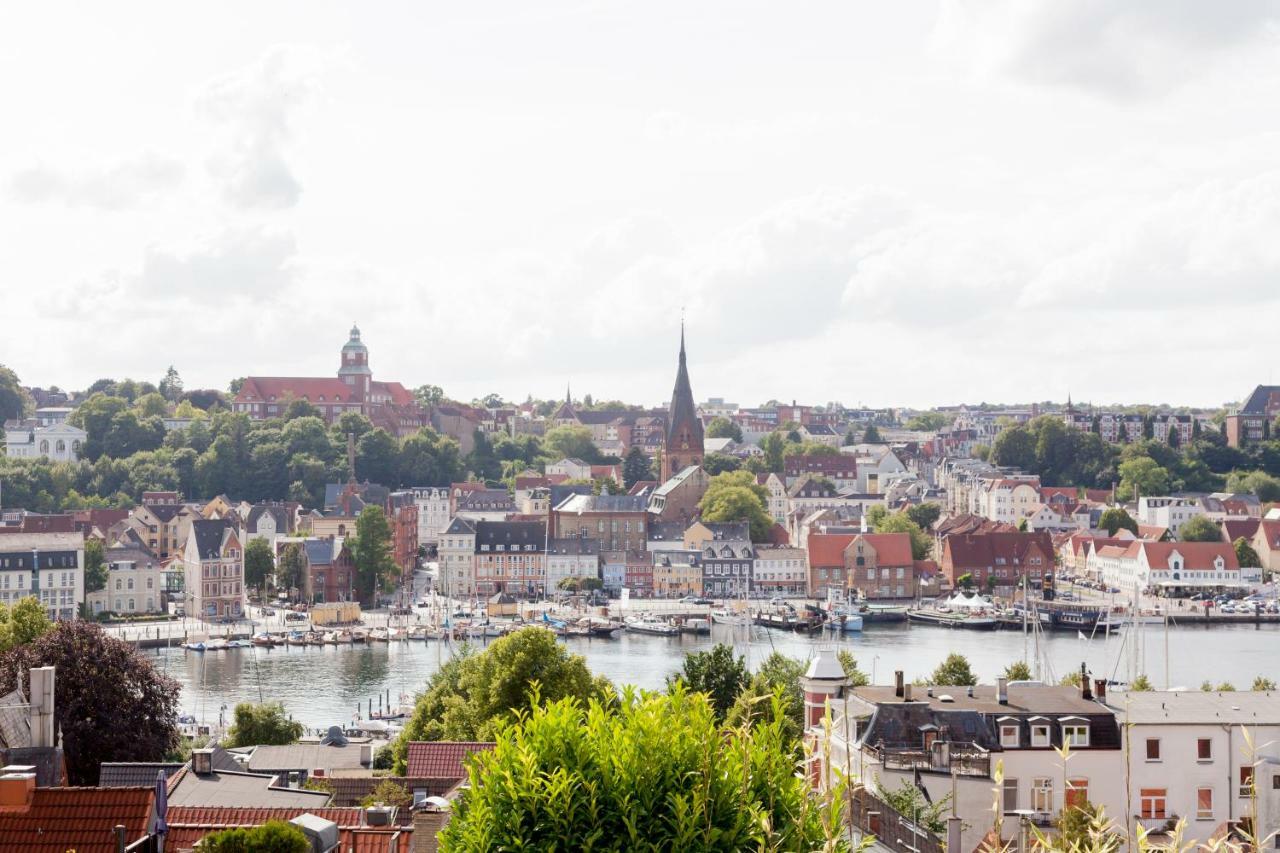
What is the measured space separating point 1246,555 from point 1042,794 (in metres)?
38.4

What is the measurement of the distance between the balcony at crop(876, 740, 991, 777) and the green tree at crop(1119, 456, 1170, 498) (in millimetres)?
48934

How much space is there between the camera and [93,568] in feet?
122

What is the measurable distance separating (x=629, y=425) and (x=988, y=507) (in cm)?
2651

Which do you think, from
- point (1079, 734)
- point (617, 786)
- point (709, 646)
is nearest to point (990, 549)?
point (709, 646)

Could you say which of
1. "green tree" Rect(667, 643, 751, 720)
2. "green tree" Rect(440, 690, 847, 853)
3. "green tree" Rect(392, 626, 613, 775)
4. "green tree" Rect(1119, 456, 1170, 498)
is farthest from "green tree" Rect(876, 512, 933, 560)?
"green tree" Rect(440, 690, 847, 853)

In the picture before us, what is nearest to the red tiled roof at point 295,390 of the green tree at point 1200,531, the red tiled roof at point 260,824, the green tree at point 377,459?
the green tree at point 377,459

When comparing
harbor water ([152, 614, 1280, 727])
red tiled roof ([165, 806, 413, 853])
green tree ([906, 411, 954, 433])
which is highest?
green tree ([906, 411, 954, 433])

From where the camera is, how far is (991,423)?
282 ft

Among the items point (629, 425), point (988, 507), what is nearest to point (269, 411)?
point (629, 425)

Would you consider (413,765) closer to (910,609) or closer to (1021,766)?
(1021,766)

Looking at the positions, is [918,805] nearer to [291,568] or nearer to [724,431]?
[291,568]

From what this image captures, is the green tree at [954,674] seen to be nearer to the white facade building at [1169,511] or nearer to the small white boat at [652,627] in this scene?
the small white boat at [652,627]

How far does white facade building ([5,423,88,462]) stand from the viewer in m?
55.9

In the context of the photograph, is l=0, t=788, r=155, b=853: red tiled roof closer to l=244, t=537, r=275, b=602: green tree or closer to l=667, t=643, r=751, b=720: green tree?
l=667, t=643, r=751, b=720: green tree
